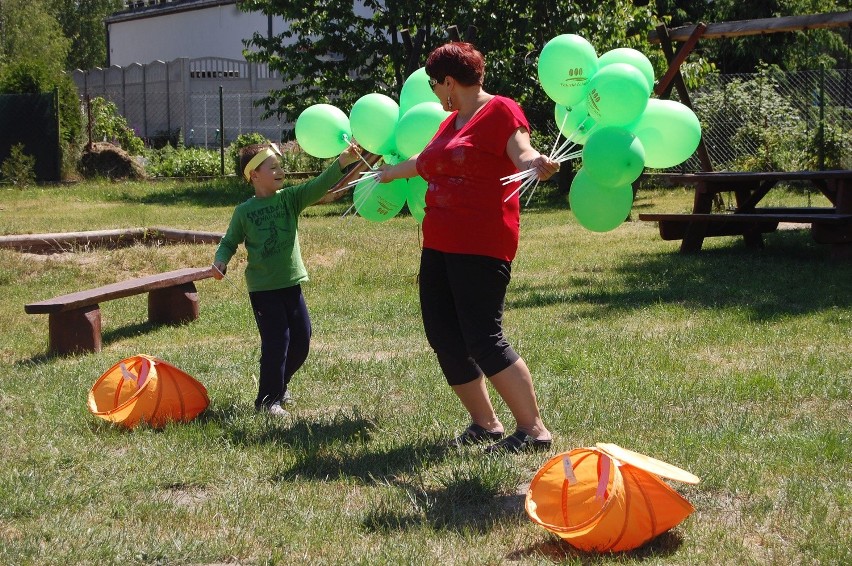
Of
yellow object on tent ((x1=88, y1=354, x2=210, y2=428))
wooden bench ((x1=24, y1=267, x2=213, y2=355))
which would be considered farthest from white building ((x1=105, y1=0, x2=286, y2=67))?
yellow object on tent ((x1=88, y1=354, x2=210, y2=428))

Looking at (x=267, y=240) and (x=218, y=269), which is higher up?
(x=267, y=240)

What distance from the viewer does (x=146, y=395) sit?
17.3 ft

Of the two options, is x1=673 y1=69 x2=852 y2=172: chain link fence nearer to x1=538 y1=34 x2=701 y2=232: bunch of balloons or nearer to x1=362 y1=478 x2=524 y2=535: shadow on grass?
x1=538 y1=34 x2=701 y2=232: bunch of balloons

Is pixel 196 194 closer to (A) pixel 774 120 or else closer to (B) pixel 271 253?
(A) pixel 774 120

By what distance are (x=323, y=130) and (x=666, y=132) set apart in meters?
1.96

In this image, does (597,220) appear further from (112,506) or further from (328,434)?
(112,506)

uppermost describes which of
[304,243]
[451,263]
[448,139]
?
[448,139]

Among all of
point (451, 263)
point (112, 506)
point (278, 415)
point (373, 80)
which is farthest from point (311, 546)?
point (373, 80)

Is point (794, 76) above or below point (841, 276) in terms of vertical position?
above

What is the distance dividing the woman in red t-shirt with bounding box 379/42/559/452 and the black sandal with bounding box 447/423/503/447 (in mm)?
159

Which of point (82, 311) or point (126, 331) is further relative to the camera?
point (126, 331)

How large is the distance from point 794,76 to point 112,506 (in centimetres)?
1771

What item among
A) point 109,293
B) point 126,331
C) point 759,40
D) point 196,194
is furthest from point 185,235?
point 759,40

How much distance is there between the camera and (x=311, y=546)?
3.66 meters
